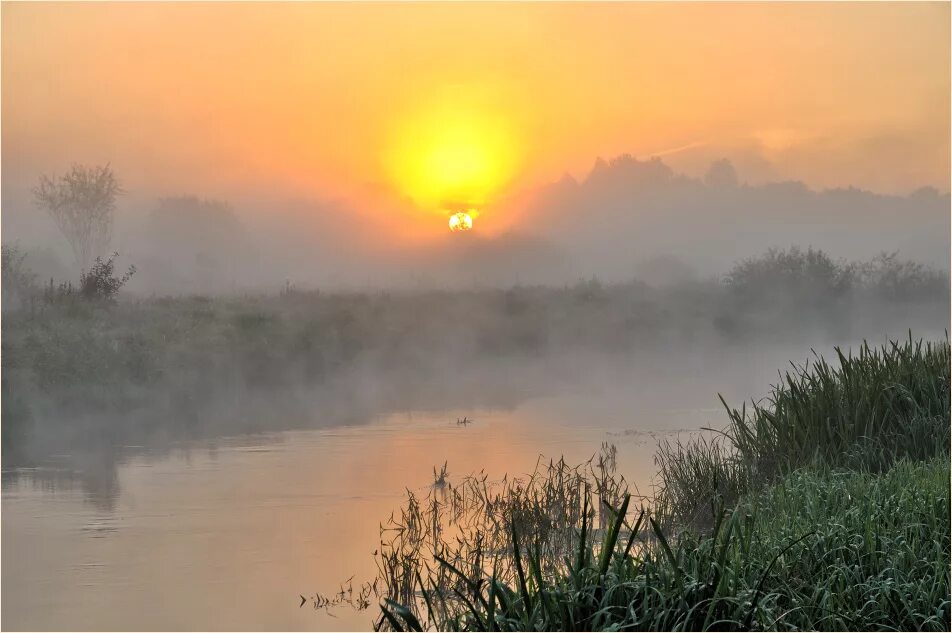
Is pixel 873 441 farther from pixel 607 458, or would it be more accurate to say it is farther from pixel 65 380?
pixel 65 380

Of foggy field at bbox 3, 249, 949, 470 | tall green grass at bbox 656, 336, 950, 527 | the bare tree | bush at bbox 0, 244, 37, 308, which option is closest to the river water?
tall green grass at bbox 656, 336, 950, 527

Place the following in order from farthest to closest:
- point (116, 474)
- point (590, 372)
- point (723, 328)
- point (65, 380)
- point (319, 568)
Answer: point (723, 328) → point (590, 372) → point (65, 380) → point (116, 474) → point (319, 568)

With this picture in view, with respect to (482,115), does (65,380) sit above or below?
below

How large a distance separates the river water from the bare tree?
1003cm

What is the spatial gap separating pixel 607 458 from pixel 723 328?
65.8 ft

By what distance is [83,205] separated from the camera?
2070 cm

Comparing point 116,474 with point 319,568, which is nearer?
point 319,568

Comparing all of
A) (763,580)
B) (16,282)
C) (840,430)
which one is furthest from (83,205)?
(763,580)

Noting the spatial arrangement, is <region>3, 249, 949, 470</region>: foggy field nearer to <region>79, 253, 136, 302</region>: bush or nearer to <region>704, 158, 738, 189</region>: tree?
<region>79, 253, 136, 302</region>: bush

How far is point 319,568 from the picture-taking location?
5.72 metres

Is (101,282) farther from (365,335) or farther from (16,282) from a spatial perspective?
(365,335)

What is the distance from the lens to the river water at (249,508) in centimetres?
538

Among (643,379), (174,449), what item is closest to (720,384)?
(643,379)

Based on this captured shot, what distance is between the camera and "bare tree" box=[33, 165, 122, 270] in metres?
20.1
